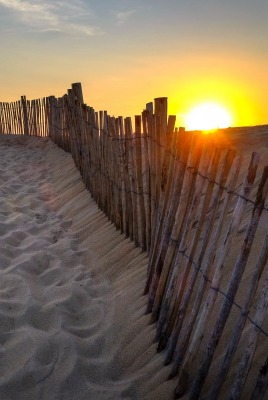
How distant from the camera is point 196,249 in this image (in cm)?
220

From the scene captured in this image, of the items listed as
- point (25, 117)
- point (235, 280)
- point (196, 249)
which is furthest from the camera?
point (25, 117)

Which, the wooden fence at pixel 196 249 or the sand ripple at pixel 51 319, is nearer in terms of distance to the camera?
the wooden fence at pixel 196 249

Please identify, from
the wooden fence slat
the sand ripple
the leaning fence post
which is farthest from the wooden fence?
the leaning fence post

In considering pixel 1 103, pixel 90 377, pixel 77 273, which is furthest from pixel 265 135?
pixel 1 103

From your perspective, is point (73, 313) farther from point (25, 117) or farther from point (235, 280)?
point (25, 117)

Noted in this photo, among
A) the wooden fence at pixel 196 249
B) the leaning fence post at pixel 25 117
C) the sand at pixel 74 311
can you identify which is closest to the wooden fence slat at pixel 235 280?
the wooden fence at pixel 196 249

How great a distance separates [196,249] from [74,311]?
1200mm

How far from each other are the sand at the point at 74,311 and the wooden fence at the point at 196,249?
0.17m

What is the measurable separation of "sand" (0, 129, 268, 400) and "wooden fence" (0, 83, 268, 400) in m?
0.17

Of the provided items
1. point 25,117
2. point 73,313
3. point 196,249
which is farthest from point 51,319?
point 25,117

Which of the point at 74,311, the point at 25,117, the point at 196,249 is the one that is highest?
the point at 196,249

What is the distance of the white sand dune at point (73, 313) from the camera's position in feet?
7.26

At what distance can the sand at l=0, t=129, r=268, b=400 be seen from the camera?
221cm

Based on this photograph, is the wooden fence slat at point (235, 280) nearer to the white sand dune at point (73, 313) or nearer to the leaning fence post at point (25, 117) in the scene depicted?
the white sand dune at point (73, 313)
